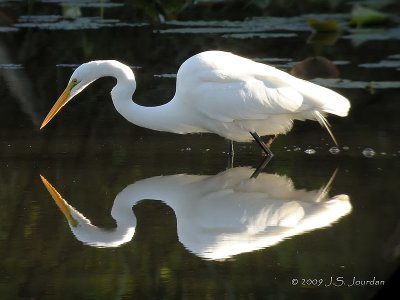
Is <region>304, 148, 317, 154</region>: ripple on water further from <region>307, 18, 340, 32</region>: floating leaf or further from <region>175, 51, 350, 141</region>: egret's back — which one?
<region>307, 18, 340, 32</region>: floating leaf

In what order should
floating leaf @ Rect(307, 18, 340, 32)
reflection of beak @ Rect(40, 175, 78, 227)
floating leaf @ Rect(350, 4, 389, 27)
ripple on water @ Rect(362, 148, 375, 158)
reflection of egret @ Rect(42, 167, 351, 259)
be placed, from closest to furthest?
1. reflection of egret @ Rect(42, 167, 351, 259)
2. reflection of beak @ Rect(40, 175, 78, 227)
3. ripple on water @ Rect(362, 148, 375, 158)
4. floating leaf @ Rect(307, 18, 340, 32)
5. floating leaf @ Rect(350, 4, 389, 27)

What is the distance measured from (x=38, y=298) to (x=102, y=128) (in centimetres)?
340

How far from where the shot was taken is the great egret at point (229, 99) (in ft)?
20.9

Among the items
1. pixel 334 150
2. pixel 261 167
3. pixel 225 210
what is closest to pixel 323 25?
pixel 334 150

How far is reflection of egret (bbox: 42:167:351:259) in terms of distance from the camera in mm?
4887

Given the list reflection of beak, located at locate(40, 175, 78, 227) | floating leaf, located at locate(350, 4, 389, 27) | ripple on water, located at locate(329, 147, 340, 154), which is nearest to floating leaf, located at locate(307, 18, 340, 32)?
floating leaf, located at locate(350, 4, 389, 27)

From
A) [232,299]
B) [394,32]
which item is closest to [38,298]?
[232,299]

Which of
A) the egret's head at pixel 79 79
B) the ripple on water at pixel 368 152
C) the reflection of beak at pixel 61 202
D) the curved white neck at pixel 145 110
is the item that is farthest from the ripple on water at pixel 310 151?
the reflection of beak at pixel 61 202

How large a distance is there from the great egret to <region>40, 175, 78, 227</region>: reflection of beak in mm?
891

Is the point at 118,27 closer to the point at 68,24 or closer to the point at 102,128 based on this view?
the point at 68,24

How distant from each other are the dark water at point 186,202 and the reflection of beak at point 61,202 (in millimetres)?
17

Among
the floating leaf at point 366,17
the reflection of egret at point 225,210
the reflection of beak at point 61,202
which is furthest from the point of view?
the floating leaf at point 366,17

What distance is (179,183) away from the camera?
19.6 feet

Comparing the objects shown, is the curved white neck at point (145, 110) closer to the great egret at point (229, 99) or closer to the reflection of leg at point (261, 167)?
the great egret at point (229, 99)
